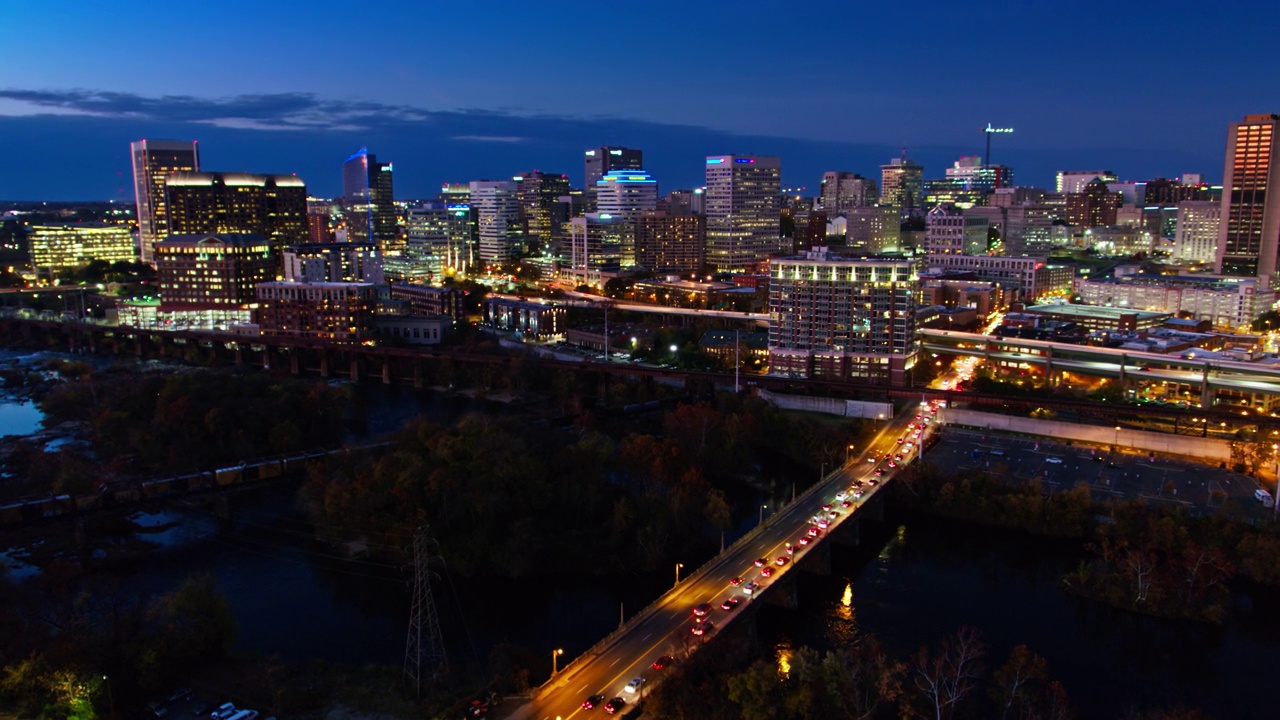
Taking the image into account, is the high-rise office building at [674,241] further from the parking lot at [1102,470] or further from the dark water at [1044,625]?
the dark water at [1044,625]

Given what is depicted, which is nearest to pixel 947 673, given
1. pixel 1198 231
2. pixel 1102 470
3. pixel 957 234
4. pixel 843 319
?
pixel 1102 470

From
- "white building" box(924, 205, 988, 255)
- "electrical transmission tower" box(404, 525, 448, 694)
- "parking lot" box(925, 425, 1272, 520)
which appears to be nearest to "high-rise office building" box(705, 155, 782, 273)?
"white building" box(924, 205, 988, 255)

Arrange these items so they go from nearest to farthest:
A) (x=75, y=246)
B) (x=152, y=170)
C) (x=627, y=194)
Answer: (x=75, y=246)
(x=627, y=194)
(x=152, y=170)

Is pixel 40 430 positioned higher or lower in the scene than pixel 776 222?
lower

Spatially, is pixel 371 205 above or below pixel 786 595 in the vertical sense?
above

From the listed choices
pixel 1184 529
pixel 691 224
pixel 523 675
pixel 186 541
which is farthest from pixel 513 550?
pixel 691 224

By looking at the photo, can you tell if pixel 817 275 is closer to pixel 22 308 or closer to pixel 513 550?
pixel 513 550

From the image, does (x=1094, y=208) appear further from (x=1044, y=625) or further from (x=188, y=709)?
(x=188, y=709)
